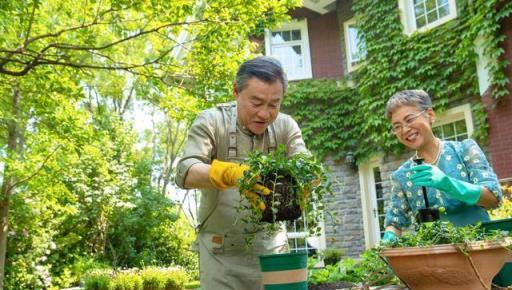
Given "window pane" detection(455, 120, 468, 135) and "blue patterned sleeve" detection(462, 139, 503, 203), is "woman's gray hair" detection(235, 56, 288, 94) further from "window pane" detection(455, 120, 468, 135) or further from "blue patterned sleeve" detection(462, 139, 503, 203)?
"window pane" detection(455, 120, 468, 135)

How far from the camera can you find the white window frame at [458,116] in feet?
23.4

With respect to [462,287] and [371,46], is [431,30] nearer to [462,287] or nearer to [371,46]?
[371,46]

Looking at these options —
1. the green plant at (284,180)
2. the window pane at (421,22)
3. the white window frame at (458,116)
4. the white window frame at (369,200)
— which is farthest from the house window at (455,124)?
the green plant at (284,180)

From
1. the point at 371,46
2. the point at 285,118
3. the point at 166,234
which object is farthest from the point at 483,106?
the point at 166,234

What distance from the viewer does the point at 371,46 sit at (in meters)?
8.54

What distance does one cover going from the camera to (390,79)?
8.26 m

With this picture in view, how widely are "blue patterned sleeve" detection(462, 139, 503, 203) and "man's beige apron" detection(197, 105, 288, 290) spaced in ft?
2.53

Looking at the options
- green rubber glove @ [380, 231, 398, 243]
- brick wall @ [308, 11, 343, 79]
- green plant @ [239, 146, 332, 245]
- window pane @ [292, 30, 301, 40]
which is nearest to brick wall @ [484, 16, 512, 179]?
brick wall @ [308, 11, 343, 79]

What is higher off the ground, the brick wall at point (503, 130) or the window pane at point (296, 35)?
the window pane at point (296, 35)

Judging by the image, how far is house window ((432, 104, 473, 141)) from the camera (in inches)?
282

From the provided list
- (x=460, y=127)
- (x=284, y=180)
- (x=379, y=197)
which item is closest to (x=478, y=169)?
(x=284, y=180)

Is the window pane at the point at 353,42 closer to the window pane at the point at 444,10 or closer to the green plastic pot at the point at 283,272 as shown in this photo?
the window pane at the point at 444,10

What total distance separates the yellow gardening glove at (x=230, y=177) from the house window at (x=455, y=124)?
6.59m

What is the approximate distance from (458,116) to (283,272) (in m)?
7.04
